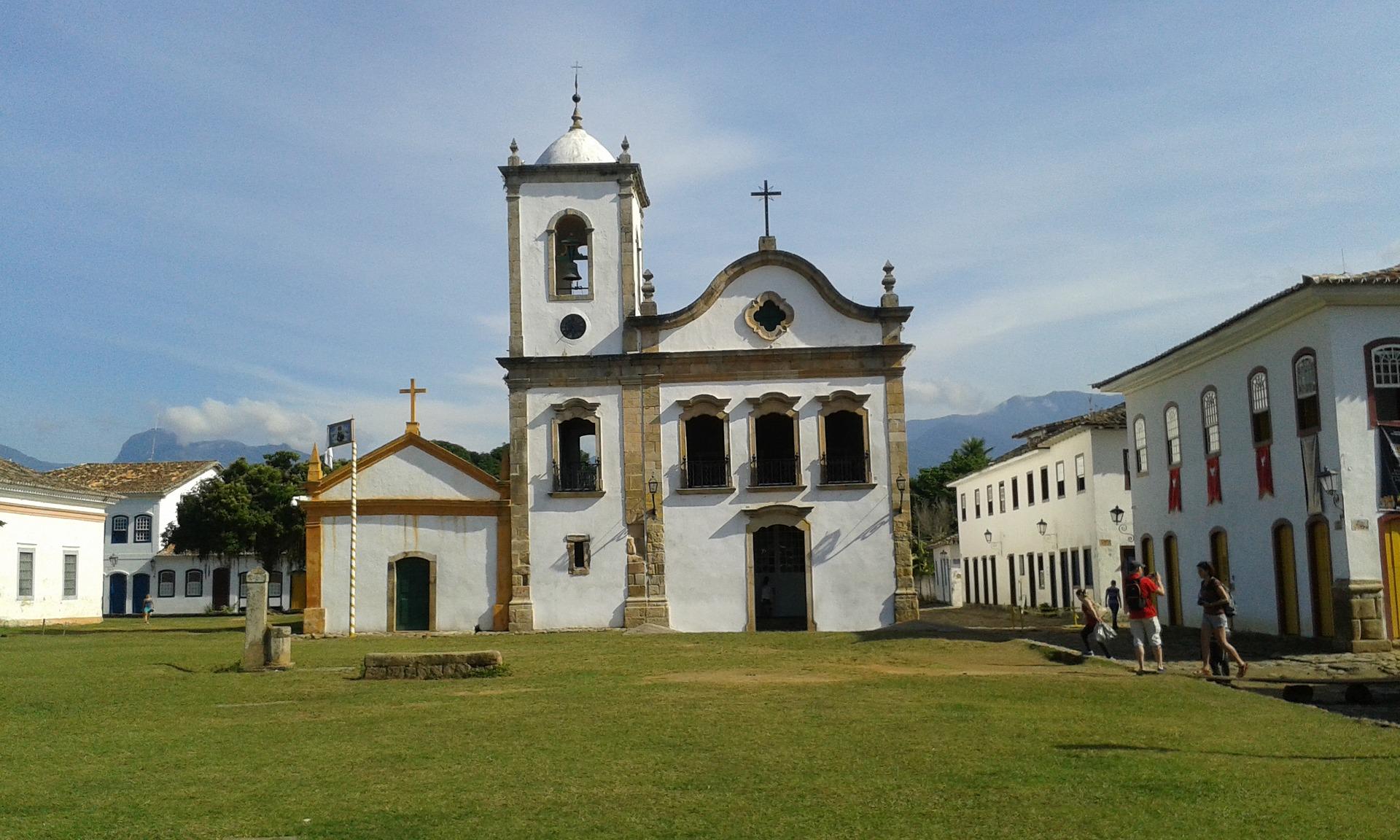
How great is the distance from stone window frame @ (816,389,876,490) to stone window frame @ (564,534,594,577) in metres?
5.55

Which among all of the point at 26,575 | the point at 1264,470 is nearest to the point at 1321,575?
the point at 1264,470

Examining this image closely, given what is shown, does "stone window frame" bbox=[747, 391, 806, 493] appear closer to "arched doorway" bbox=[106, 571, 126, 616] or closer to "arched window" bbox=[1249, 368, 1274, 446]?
"arched window" bbox=[1249, 368, 1274, 446]

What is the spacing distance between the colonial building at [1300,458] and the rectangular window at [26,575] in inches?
1327

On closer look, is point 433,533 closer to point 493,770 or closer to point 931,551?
point 493,770

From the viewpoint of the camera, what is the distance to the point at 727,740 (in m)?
10.2

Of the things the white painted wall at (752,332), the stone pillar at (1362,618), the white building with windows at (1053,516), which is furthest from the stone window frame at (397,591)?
the stone pillar at (1362,618)

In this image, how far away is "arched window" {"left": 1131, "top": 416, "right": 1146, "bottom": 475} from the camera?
98.2ft

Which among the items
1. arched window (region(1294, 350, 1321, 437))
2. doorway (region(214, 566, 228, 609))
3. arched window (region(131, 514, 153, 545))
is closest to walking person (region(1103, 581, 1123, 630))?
arched window (region(1294, 350, 1321, 437))

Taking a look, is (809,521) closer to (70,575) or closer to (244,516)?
(70,575)

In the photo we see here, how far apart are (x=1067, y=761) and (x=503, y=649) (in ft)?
49.8

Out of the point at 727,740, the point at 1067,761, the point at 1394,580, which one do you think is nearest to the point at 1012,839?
the point at 1067,761

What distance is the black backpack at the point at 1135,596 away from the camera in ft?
54.8

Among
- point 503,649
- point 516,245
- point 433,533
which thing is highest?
point 516,245

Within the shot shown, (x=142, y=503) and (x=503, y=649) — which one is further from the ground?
(x=142, y=503)
